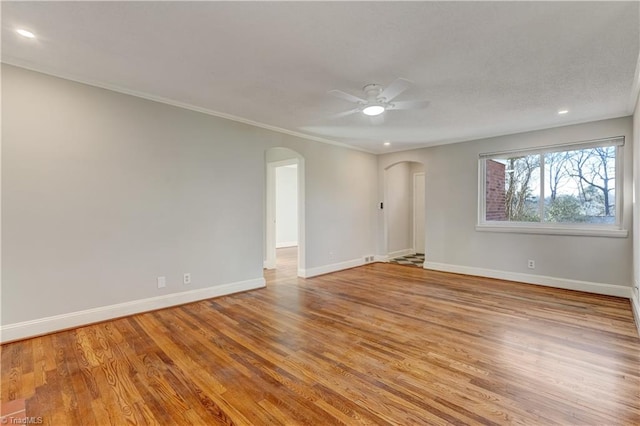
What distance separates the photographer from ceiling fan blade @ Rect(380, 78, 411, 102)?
2.55m

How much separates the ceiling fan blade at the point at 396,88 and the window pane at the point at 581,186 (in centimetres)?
358

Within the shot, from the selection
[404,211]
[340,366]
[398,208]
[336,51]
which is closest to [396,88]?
[336,51]

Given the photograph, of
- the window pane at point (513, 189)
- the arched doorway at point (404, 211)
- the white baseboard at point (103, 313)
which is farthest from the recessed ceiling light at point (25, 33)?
the window pane at point (513, 189)

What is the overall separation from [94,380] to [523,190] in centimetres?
623

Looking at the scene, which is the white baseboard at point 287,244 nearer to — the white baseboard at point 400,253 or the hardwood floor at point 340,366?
the white baseboard at point 400,253

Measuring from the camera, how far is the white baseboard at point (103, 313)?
274 cm

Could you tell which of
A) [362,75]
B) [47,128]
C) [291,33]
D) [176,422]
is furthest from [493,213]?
[47,128]

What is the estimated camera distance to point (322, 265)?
562 centimetres

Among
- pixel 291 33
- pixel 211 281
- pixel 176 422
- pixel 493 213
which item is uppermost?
pixel 291 33

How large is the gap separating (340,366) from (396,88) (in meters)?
2.48

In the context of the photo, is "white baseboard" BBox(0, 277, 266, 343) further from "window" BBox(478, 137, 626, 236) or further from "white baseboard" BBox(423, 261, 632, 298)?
"window" BBox(478, 137, 626, 236)

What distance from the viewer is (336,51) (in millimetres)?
2439

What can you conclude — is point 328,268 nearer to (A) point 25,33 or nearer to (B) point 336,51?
(B) point 336,51

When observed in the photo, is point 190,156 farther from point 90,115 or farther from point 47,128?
point 47,128
